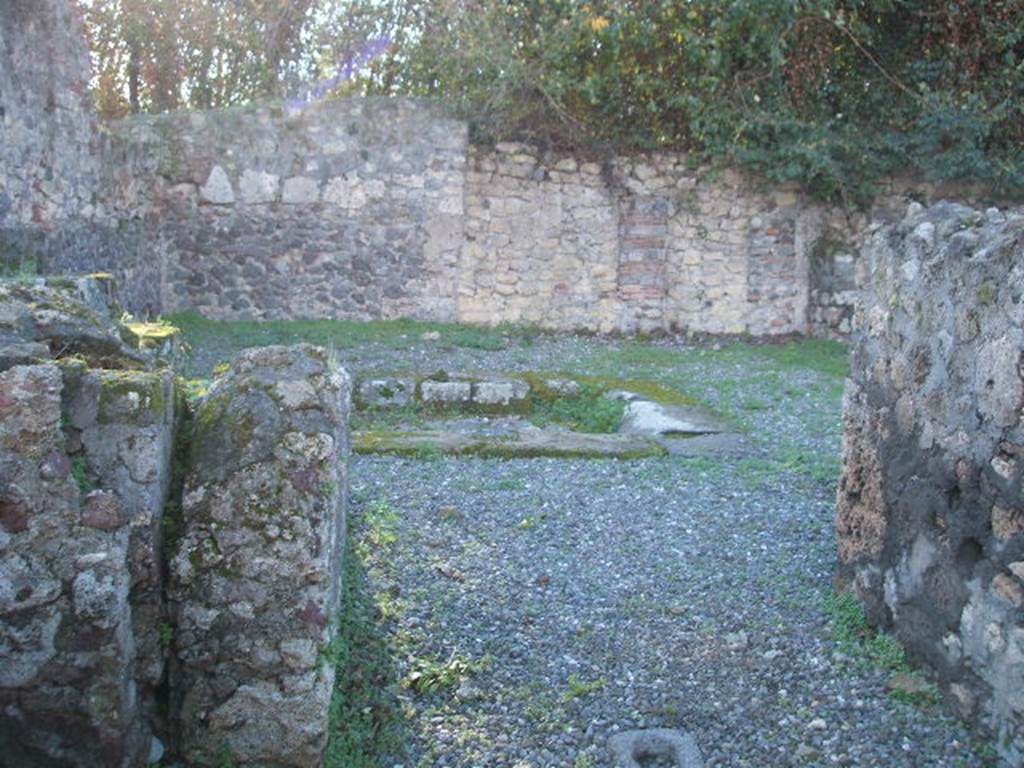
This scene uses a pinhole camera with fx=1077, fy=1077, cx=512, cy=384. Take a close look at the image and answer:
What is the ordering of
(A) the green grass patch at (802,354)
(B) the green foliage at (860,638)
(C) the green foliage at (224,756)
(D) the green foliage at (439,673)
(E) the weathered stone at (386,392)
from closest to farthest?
1. (C) the green foliage at (224,756)
2. (D) the green foliage at (439,673)
3. (B) the green foliage at (860,638)
4. (E) the weathered stone at (386,392)
5. (A) the green grass patch at (802,354)

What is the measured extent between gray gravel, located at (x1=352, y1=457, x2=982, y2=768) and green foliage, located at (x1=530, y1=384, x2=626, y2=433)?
2007 mm

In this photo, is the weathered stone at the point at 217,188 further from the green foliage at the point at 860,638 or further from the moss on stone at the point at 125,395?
the moss on stone at the point at 125,395

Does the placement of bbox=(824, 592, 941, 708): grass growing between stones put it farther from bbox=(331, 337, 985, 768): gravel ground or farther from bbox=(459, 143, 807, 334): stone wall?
bbox=(459, 143, 807, 334): stone wall

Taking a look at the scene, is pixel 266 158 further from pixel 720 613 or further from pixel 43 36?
pixel 720 613

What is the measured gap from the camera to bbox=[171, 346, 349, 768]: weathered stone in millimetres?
3049

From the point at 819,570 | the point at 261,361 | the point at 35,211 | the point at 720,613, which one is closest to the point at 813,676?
the point at 720,613

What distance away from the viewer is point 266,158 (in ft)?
42.0

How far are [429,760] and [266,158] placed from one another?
413 inches

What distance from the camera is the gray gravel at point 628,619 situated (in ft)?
11.9

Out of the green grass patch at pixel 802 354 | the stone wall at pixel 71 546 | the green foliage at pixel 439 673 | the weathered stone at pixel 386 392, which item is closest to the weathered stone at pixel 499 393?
the weathered stone at pixel 386 392

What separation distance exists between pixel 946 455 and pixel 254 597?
2.53 meters

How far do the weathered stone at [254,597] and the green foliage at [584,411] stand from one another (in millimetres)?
5503

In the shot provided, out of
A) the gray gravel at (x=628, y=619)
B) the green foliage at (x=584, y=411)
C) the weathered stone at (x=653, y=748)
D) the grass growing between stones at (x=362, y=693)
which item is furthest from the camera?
the green foliage at (x=584, y=411)

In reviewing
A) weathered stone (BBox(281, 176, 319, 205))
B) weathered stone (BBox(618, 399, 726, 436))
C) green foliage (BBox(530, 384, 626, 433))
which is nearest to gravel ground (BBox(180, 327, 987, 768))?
weathered stone (BBox(618, 399, 726, 436))
